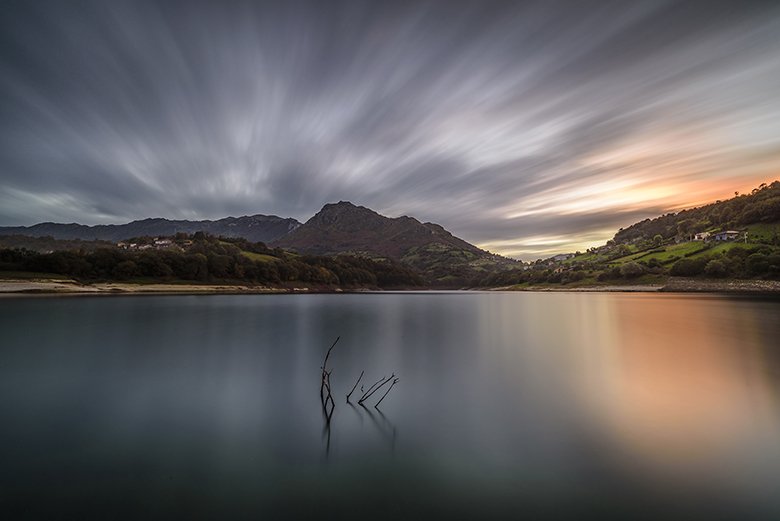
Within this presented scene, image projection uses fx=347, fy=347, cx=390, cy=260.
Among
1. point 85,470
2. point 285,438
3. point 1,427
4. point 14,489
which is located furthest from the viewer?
point 1,427

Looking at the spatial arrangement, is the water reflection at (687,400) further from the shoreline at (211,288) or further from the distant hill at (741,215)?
the distant hill at (741,215)

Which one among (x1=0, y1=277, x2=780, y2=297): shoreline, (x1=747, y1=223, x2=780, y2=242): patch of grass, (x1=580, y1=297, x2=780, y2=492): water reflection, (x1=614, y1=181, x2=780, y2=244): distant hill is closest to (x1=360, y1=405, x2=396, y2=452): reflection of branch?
(x1=580, y1=297, x2=780, y2=492): water reflection

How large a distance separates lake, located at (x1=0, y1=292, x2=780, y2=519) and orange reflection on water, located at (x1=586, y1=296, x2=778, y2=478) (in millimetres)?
77

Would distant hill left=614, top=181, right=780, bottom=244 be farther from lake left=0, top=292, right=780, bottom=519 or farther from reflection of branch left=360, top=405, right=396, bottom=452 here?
reflection of branch left=360, top=405, right=396, bottom=452

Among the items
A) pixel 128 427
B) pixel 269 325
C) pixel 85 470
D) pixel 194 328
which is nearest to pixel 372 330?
pixel 269 325

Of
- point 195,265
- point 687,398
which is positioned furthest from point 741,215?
point 195,265

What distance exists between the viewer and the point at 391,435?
8727 mm

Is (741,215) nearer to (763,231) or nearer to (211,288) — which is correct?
(763,231)

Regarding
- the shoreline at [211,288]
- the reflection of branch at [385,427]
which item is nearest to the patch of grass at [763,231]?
the shoreline at [211,288]

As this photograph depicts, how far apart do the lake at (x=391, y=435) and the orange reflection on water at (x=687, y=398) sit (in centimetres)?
8

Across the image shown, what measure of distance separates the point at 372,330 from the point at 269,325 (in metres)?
9.80

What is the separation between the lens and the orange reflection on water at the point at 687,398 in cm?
830

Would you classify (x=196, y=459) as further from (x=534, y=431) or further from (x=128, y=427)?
(x=534, y=431)

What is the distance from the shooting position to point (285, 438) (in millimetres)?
8492
